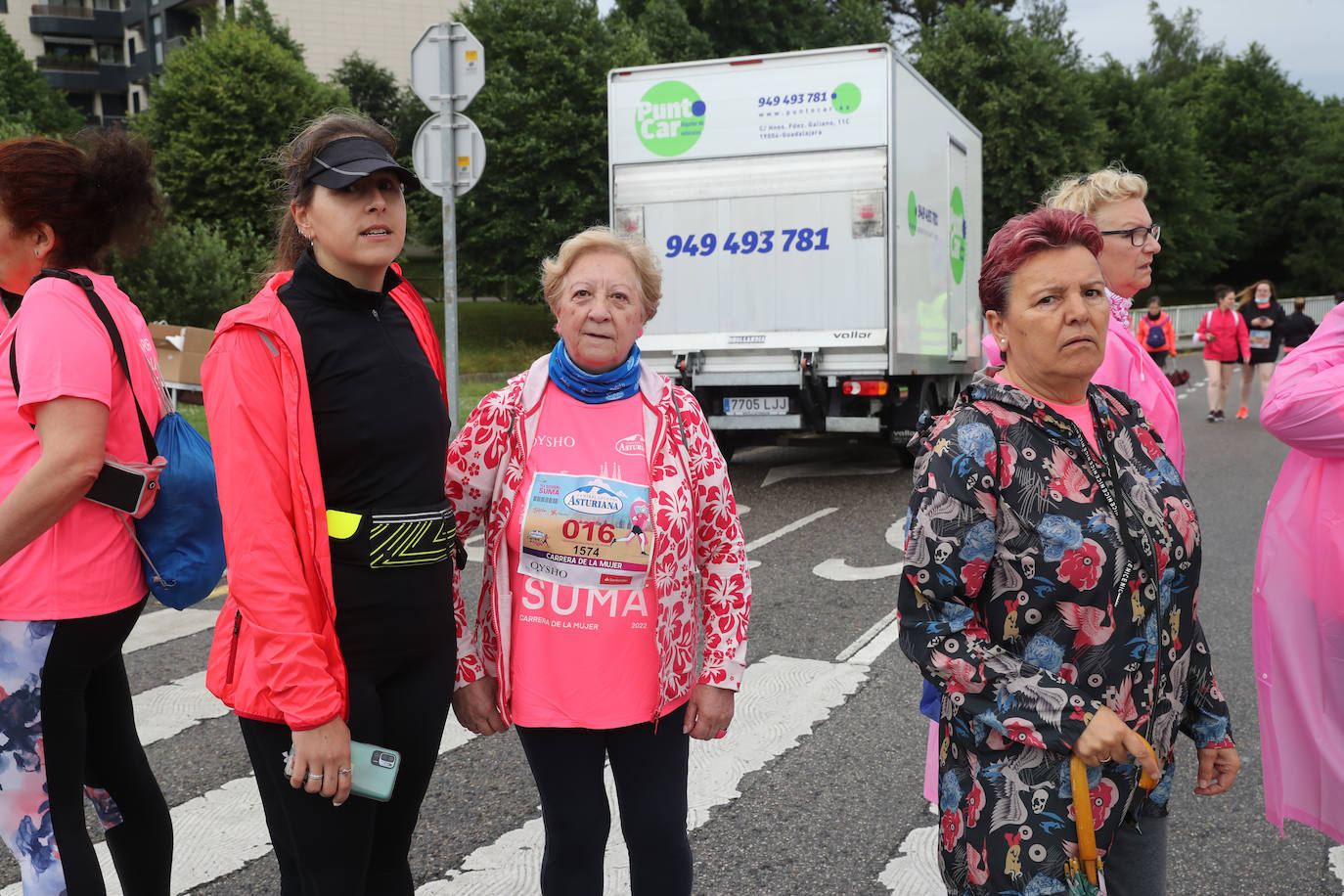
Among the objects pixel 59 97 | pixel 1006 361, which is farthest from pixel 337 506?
pixel 59 97

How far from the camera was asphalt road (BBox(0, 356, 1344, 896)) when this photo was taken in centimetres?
336

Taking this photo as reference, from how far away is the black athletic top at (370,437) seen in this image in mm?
2154

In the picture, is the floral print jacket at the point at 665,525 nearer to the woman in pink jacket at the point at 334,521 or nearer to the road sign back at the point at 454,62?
the woman in pink jacket at the point at 334,521

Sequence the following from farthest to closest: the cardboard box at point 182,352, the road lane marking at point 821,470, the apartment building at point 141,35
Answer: the apartment building at point 141,35, the cardboard box at point 182,352, the road lane marking at point 821,470

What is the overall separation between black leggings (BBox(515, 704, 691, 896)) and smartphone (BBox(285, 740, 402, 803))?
42 centimetres

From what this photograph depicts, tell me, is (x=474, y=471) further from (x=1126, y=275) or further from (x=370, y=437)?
(x=1126, y=275)

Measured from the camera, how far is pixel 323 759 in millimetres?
2059

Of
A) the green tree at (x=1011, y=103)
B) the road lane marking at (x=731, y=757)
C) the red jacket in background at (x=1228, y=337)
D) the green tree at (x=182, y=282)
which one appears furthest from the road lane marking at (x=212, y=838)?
the green tree at (x=1011, y=103)

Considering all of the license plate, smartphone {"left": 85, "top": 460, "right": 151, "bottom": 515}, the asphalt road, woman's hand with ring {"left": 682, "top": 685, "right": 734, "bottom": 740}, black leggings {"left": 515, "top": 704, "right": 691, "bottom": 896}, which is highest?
smartphone {"left": 85, "top": 460, "right": 151, "bottom": 515}

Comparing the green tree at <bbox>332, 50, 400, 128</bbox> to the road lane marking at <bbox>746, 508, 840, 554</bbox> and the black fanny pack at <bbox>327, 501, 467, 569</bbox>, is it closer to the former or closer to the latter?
the road lane marking at <bbox>746, 508, 840, 554</bbox>

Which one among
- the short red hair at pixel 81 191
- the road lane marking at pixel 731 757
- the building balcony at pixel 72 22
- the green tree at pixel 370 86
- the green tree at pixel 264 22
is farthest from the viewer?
the building balcony at pixel 72 22

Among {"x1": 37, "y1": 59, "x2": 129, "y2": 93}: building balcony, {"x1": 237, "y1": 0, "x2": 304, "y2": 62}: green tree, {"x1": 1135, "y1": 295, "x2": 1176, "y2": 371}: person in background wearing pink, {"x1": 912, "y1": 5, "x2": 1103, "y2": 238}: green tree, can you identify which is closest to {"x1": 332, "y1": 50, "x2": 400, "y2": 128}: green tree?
{"x1": 237, "y1": 0, "x2": 304, "y2": 62}: green tree

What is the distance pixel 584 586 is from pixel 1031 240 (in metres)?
1.16

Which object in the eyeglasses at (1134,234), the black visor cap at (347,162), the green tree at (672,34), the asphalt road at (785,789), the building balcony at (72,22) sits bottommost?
the asphalt road at (785,789)
